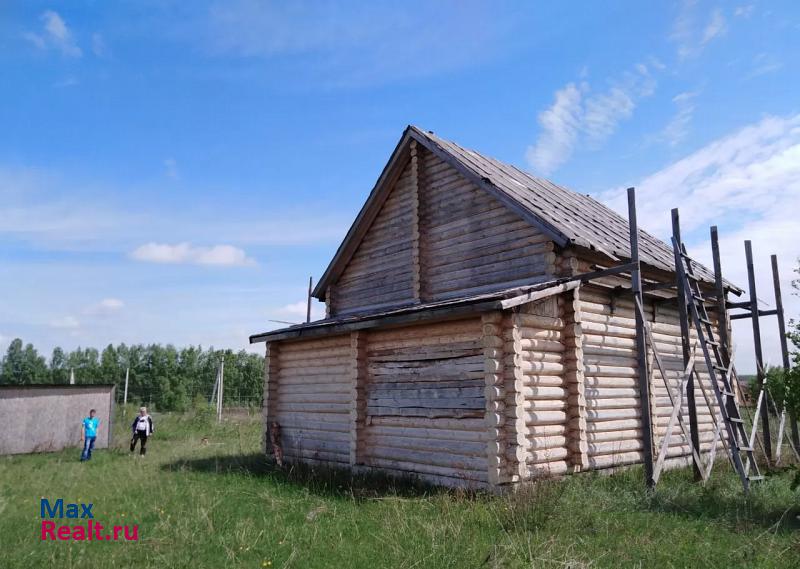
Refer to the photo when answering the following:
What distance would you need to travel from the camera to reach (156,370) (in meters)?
65.9

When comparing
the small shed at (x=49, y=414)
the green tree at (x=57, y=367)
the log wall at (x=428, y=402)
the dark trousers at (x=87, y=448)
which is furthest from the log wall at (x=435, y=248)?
the green tree at (x=57, y=367)

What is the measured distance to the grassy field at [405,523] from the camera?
6.45 metres

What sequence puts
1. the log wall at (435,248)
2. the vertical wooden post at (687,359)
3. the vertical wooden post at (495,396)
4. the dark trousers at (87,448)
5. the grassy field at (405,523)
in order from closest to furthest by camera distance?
1. the grassy field at (405,523)
2. the vertical wooden post at (495,396)
3. the vertical wooden post at (687,359)
4. the log wall at (435,248)
5. the dark trousers at (87,448)

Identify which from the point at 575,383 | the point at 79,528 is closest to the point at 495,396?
the point at 575,383

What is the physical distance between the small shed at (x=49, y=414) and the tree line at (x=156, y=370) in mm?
29956

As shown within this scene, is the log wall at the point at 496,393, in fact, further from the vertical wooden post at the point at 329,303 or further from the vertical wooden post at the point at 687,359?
the vertical wooden post at the point at 329,303

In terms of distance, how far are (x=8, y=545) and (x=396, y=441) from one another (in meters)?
6.28

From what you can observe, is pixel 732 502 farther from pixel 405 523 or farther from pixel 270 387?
pixel 270 387

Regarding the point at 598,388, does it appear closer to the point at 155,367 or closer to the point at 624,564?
the point at 624,564

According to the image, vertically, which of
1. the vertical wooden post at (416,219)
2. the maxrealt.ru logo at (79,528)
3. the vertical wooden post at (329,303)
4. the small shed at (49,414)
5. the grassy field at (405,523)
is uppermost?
the vertical wooden post at (416,219)

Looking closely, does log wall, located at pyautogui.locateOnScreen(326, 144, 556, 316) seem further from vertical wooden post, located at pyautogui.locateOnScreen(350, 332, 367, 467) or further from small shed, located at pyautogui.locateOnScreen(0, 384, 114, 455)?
small shed, located at pyautogui.locateOnScreen(0, 384, 114, 455)

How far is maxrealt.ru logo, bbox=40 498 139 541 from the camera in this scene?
7.64 metres

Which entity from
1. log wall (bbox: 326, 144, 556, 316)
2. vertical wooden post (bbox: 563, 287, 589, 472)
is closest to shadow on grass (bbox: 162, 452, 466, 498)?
vertical wooden post (bbox: 563, 287, 589, 472)

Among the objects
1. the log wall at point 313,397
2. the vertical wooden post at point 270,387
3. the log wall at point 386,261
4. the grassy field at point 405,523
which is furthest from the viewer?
the vertical wooden post at point 270,387
